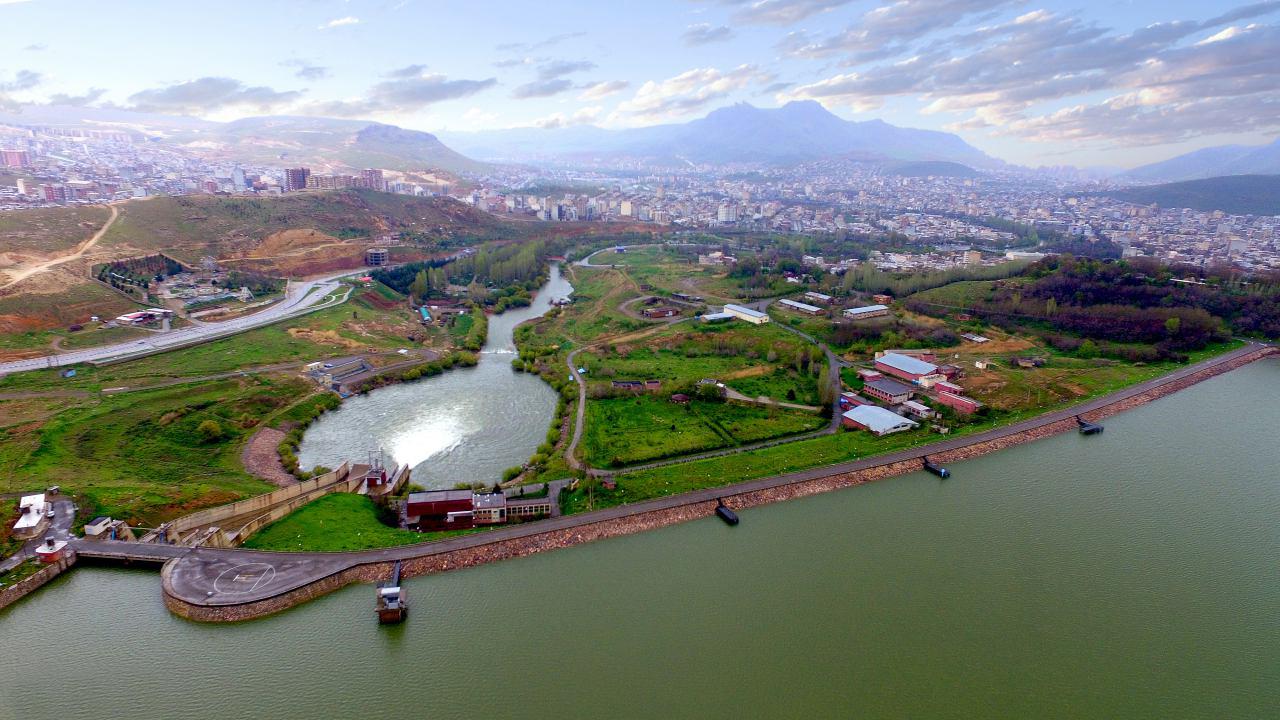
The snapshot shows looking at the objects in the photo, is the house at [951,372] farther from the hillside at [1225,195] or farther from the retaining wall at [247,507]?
the hillside at [1225,195]

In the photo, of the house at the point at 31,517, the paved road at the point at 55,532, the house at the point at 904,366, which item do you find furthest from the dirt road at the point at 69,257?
the house at the point at 904,366

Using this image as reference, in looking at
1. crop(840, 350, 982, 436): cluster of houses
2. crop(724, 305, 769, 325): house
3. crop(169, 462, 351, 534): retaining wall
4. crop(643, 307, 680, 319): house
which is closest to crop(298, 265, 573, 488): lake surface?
crop(169, 462, 351, 534): retaining wall

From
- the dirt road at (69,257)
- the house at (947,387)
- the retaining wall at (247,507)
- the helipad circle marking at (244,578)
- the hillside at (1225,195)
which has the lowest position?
the helipad circle marking at (244,578)

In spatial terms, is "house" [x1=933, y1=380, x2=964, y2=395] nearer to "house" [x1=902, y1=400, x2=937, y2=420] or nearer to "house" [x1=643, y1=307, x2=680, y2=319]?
"house" [x1=902, y1=400, x2=937, y2=420]

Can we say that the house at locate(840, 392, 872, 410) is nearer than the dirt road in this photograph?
Yes

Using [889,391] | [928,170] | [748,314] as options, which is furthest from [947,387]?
[928,170]

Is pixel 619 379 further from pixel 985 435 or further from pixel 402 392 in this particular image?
pixel 985 435
